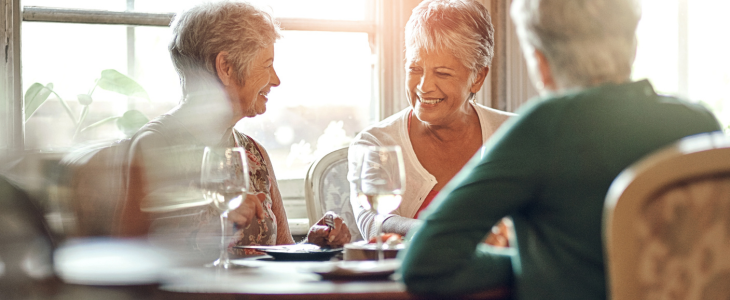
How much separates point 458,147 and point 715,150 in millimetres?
1494

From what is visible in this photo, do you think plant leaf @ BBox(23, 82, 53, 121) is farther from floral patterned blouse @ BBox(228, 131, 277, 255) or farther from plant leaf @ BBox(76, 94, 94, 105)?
floral patterned blouse @ BBox(228, 131, 277, 255)

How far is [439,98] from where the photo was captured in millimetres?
2143

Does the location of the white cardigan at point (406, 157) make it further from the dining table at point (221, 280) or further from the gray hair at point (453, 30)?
the dining table at point (221, 280)

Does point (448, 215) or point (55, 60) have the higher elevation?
point (55, 60)

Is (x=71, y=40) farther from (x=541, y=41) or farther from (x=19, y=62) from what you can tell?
(x=541, y=41)

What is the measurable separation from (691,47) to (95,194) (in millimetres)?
2863

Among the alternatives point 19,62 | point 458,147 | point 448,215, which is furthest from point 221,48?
point 448,215

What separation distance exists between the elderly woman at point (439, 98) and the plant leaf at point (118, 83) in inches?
45.1

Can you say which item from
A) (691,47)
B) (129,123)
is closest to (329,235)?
(129,123)

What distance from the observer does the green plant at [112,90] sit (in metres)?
2.68

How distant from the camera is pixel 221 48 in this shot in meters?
1.98

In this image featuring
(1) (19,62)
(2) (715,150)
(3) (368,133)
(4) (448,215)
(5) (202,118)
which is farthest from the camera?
(1) (19,62)

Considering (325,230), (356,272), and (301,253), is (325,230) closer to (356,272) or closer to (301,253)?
(301,253)

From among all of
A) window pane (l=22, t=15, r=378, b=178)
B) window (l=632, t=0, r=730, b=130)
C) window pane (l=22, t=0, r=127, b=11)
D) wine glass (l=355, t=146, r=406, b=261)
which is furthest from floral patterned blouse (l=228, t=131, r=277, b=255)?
window (l=632, t=0, r=730, b=130)
